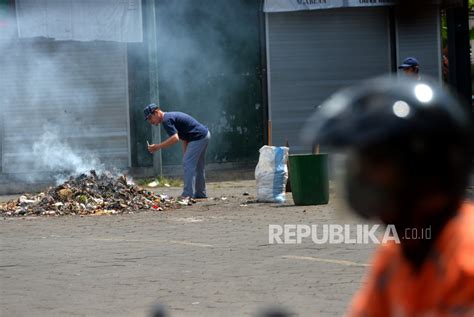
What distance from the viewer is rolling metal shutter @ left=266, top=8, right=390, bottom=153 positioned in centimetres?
1994

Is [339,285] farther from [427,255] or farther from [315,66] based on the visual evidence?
[315,66]

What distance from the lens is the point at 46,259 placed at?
9.16 metres

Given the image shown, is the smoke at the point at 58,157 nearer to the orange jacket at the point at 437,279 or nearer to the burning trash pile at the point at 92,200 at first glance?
the burning trash pile at the point at 92,200

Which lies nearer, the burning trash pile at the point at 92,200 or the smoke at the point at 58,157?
the burning trash pile at the point at 92,200

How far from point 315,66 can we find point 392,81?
60.2 ft

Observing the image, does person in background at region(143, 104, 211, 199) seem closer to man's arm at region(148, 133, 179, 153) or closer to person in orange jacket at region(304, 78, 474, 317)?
man's arm at region(148, 133, 179, 153)

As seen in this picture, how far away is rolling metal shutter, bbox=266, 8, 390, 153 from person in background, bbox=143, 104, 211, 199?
501cm

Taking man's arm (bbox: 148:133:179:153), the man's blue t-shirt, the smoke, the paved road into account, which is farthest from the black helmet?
the smoke

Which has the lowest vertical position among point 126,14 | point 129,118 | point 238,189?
point 238,189

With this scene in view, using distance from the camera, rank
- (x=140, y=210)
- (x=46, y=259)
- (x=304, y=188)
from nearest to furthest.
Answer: (x=46, y=259) < (x=304, y=188) < (x=140, y=210)

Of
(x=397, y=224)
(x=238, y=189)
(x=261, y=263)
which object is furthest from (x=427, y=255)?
(x=238, y=189)

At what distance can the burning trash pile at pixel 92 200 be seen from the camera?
543 inches

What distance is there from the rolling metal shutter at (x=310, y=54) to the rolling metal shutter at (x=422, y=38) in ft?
1.08

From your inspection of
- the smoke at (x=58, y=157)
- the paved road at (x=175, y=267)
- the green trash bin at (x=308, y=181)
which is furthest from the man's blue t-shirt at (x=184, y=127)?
the smoke at (x=58, y=157)
